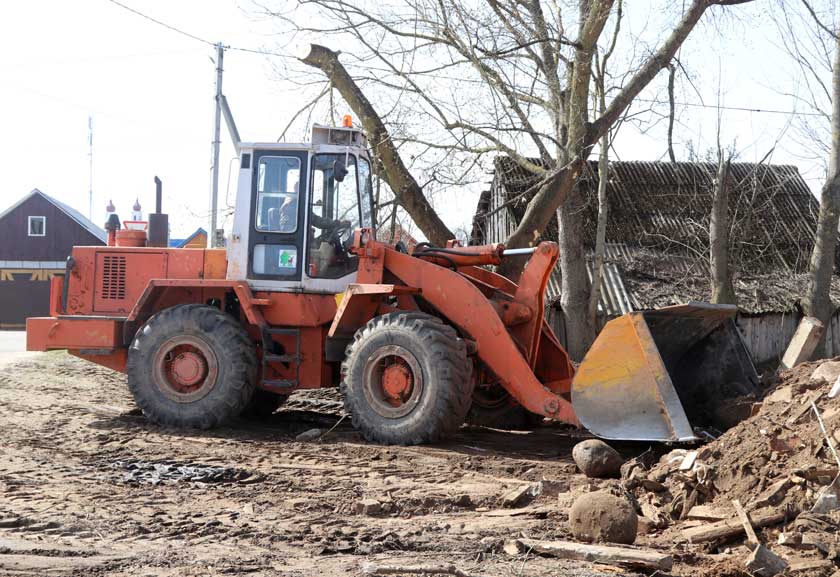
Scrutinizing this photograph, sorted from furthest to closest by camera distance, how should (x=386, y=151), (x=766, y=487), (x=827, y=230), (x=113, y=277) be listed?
1. (x=827, y=230)
2. (x=386, y=151)
3. (x=113, y=277)
4. (x=766, y=487)

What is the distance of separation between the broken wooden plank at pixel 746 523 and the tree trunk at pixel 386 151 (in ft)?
24.7

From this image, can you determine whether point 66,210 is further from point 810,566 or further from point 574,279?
point 810,566

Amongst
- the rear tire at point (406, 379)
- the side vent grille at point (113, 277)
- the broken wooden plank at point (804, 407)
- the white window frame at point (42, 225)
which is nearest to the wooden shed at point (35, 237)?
the white window frame at point (42, 225)

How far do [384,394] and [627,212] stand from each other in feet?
43.1

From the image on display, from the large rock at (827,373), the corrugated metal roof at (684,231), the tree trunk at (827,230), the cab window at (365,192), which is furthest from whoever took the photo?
the corrugated metal roof at (684,231)

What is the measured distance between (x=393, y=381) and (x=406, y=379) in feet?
0.44

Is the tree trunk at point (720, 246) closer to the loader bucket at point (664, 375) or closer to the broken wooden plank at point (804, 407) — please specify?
the loader bucket at point (664, 375)

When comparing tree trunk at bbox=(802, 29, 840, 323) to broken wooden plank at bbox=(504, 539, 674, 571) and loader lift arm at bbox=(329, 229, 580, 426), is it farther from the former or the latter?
broken wooden plank at bbox=(504, 539, 674, 571)

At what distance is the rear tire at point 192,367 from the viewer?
32.2ft

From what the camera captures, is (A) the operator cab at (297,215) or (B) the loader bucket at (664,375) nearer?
(B) the loader bucket at (664,375)

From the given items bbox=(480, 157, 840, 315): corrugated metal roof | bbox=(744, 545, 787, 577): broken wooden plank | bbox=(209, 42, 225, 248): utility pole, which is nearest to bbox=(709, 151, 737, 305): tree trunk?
bbox=(480, 157, 840, 315): corrugated metal roof

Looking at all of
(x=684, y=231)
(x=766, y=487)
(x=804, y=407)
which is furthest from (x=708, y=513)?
(x=684, y=231)

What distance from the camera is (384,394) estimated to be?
9055 mm

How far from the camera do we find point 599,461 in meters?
7.32
